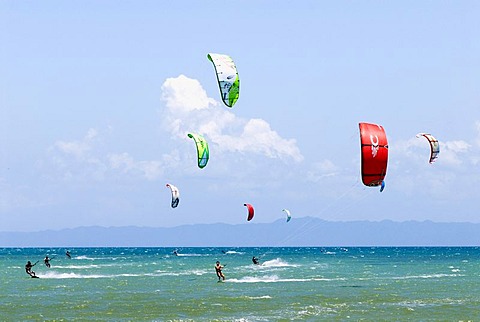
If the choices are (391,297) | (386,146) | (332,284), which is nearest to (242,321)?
(386,146)

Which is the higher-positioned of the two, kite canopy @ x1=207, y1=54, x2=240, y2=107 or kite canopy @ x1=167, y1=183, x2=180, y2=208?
kite canopy @ x1=207, y1=54, x2=240, y2=107

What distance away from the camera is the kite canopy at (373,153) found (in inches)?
819

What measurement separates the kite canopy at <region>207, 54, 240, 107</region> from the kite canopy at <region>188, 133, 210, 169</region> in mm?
6965

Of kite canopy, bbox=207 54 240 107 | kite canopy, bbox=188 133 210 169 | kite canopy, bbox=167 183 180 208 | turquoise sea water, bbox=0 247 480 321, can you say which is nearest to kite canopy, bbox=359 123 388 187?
turquoise sea water, bbox=0 247 480 321

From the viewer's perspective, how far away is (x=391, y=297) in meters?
32.9

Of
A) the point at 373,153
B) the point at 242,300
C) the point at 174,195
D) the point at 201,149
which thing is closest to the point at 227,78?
the point at 373,153

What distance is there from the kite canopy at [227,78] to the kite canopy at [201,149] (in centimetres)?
697

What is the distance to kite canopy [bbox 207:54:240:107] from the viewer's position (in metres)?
26.8

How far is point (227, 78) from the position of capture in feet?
88.1

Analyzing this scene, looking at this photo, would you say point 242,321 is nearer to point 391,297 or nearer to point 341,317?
point 341,317

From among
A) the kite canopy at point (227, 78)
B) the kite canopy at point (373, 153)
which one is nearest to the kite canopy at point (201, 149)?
the kite canopy at point (227, 78)

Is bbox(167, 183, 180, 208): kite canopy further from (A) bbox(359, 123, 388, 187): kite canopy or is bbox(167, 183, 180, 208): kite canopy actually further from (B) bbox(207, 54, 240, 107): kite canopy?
(A) bbox(359, 123, 388, 187): kite canopy

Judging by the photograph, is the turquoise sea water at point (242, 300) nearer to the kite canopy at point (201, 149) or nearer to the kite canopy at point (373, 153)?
the kite canopy at point (201, 149)

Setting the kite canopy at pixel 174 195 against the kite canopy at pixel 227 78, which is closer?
the kite canopy at pixel 227 78
